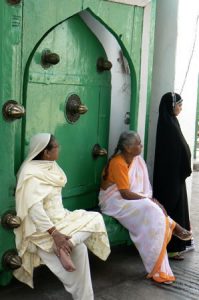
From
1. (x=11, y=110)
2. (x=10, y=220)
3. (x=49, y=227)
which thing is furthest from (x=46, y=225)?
(x=11, y=110)

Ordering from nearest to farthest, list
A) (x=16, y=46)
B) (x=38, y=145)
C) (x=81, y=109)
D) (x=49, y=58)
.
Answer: (x=16, y=46), (x=38, y=145), (x=49, y=58), (x=81, y=109)

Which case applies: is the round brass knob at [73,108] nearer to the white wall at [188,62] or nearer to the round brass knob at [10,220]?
the round brass knob at [10,220]

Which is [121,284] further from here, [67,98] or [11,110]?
[11,110]

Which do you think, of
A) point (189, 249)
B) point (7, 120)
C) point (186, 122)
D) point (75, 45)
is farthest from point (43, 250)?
point (186, 122)

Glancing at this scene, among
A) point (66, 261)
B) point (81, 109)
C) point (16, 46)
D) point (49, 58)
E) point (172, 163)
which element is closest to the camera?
point (66, 261)

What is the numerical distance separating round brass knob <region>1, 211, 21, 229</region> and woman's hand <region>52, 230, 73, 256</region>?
10.5 inches

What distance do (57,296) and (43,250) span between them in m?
0.51

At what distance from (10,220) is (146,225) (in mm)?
1301

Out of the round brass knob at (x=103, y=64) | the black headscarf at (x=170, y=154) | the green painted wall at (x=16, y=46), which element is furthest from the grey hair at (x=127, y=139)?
the green painted wall at (x=16, y=46)

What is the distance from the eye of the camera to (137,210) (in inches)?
173

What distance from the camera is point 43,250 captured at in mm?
3584

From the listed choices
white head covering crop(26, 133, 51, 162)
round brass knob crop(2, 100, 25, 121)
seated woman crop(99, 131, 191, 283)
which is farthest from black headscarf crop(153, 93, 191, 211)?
round brass knob crop(2, 100, 25, 121)

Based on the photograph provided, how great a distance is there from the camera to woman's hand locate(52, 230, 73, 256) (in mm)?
3477

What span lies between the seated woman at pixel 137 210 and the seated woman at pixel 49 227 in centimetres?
70
